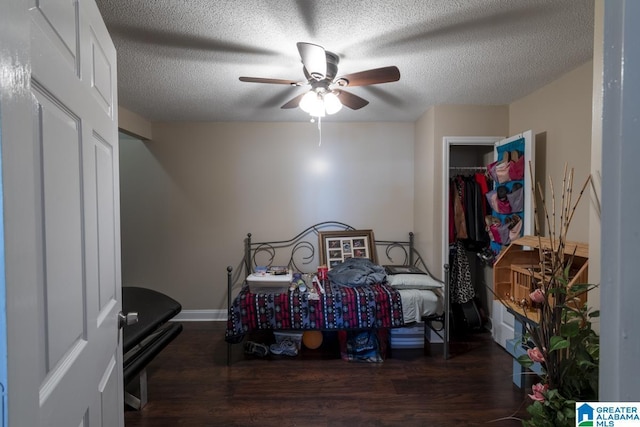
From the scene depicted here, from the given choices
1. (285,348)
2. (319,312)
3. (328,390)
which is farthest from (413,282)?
(285,348)

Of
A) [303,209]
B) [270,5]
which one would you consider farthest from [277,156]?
[270,5]

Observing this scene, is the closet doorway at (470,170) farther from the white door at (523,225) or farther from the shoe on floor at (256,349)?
the shoe on floor at (256,349)

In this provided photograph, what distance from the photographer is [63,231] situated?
71cm

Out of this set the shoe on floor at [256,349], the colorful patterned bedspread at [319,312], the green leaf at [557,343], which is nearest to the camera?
the green leaf at [557,343]

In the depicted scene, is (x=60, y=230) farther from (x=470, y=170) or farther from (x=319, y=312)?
(x=470, y=170)

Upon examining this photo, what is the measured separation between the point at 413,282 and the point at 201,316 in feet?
8.25

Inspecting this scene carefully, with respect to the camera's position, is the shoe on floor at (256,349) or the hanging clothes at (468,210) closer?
the shoe on floor at (256,349)

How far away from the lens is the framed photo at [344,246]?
10.9ft

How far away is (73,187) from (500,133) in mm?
3379

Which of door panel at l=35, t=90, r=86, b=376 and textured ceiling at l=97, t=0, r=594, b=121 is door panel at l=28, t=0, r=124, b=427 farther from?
textured ceiling at l=97, t=0, r=594, b=121

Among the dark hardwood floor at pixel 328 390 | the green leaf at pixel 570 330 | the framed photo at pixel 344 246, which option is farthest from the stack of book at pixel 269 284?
the green leaf at pixel 570 330

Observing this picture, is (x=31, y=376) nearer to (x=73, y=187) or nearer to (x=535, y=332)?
(x=73, y=187)

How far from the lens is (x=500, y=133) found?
2887 mm

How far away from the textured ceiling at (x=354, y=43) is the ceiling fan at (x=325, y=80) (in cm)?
18
